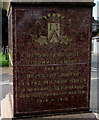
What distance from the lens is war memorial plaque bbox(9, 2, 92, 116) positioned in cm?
354

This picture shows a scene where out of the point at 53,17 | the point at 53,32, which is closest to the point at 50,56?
the point at 53,32

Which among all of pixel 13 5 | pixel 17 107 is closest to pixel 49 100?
pixel 17 107

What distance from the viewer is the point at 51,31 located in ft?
11.9

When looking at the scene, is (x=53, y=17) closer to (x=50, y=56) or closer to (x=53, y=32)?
(x=53, y=32)

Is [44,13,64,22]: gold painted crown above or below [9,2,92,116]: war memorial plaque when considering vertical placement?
above

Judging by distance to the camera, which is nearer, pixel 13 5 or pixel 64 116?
pixel 13 5

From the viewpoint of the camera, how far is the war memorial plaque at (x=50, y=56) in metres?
3.54

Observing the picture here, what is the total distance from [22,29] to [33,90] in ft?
3.16

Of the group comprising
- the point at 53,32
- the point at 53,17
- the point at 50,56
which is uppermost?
the point at 53,17

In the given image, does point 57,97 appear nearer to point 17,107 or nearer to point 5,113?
point 17,107

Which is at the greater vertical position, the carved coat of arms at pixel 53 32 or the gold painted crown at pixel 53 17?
the gold painted crown at pixel 53 17

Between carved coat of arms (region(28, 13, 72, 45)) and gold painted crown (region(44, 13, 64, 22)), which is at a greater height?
gold painted crown (region(44, 13, 64, 22))

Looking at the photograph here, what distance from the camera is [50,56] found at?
3.68m

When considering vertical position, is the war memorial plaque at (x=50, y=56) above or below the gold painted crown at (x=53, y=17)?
below
